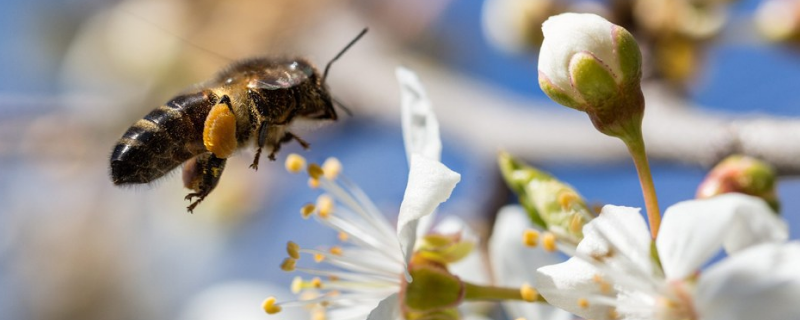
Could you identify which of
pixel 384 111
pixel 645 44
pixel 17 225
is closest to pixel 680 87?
pixel 645 44

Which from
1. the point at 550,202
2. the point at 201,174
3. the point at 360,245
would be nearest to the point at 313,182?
the point at 360,245

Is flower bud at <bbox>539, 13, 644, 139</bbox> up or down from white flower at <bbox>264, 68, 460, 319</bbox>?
up

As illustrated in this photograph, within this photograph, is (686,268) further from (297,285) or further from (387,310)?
(297,285)

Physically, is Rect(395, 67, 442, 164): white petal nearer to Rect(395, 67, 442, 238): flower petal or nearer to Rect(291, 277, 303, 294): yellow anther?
Rect(395, 67, 442, 238): flower petal

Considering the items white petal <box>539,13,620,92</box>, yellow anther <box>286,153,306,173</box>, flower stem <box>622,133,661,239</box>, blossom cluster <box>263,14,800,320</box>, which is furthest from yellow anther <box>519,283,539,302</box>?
yellow anther <box>286,153,306,173</box>

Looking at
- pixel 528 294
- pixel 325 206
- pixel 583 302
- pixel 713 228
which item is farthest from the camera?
pixel 325 206

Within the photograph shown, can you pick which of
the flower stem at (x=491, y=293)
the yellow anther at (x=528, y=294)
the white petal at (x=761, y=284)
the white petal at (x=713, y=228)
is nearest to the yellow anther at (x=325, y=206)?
the flower stem at (x=491, y=293)

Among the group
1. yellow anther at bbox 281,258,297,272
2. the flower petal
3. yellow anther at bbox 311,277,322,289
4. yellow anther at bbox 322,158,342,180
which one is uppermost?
the flower petal
